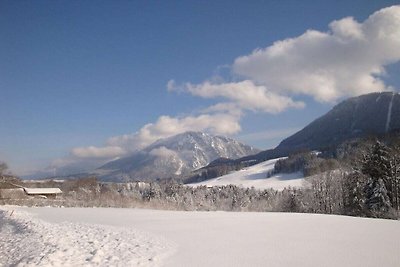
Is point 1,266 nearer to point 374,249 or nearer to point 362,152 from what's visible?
point 374,249

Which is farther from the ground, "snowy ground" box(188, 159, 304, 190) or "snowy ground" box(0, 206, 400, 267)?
"snowy ground" box(0, 206, 400, 267)

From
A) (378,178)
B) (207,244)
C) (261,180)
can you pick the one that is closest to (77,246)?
(207,244)

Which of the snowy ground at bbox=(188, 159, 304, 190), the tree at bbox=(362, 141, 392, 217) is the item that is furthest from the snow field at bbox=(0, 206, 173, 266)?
the snowy ground at bbox=(188, 159, 304, 190)

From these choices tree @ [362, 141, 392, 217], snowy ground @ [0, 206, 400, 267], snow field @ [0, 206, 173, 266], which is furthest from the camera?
Answer: tree @ [362, 141, 392, 217]

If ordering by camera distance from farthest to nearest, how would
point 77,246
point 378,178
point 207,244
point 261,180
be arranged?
point 261,180 → point 378,178 → point 207,244 → point 77,246

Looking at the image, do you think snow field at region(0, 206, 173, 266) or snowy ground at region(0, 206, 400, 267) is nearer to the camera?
snowy ground at region(0, 206, 400, 267)

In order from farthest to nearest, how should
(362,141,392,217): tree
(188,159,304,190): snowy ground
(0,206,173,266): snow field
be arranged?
1. (188,159,304,190): snowy ground
2. (362,141,392,217): tree
3. (0,206,173,266): snow field

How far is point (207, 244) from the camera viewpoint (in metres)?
10.8

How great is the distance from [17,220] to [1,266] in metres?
8.27

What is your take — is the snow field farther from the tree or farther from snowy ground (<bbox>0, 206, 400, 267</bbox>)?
the tree

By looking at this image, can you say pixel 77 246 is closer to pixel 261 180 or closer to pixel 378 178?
pixel 378 178

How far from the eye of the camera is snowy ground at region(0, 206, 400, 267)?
8.81 metres

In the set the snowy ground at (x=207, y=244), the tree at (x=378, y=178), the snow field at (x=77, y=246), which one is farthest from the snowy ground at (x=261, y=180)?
the snow field at (x=77, y=246)

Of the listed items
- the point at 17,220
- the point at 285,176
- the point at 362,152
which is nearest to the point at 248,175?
the point at 285,176
